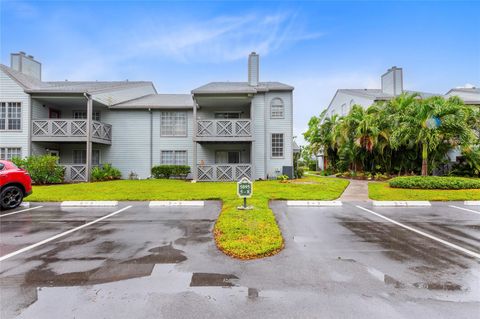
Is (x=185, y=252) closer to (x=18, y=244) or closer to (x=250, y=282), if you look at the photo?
(x=250, y=282)

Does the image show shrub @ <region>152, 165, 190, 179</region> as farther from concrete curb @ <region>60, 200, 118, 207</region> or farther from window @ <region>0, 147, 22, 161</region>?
window @ <region>0, 147, 22, 161</region>

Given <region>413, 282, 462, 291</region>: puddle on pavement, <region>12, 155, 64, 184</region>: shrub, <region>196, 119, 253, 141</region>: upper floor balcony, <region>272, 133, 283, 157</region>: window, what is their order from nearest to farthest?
<region>413, 282, 462, 291</region>: puddle on pavement → <region>12, 155, 64, 184</region>: shrub → <region>196, 119, 253, 141</region>: upper floor balcony → <region>272, 133, 283, 157</region>: window

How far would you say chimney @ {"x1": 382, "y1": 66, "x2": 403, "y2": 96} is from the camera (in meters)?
24.1

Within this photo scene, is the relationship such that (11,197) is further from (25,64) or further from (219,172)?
(25,64)

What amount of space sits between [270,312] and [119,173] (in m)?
18.3

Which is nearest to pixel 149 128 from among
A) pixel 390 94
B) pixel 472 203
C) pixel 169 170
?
pixel 169 170

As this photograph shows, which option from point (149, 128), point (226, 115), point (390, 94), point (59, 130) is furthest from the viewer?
point (390, 94)

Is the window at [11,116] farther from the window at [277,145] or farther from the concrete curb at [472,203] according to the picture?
the concrete curb at [472,203]

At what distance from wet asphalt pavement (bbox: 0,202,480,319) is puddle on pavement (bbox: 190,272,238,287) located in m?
0.02

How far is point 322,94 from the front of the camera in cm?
4578

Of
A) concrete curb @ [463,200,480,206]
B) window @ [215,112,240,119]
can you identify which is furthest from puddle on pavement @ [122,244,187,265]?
window @ [215,112,240,119]

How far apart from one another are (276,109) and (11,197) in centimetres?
1578

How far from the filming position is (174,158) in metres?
18.7

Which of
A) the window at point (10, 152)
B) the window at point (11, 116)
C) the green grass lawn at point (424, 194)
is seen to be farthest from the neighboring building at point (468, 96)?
the window at point (10, 152)
